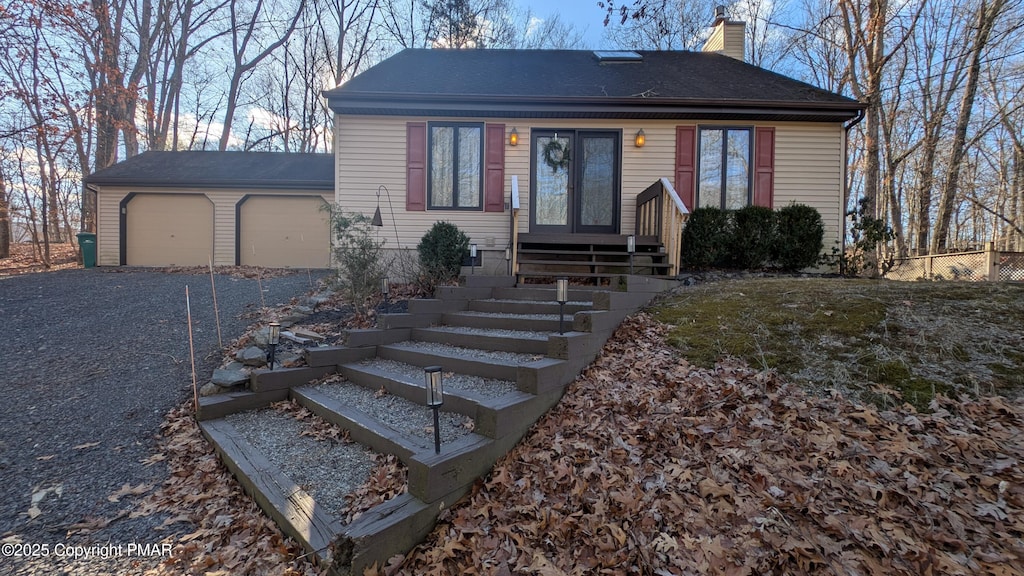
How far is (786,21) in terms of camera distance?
515 inches

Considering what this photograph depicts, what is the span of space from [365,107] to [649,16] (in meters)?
5.30

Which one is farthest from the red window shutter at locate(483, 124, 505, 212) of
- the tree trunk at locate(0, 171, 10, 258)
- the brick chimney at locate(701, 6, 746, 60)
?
the tree trunk at locate(0, 171, 10, 258)

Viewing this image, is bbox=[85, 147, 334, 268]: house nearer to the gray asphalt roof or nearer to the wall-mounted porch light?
the gray asphalt roof

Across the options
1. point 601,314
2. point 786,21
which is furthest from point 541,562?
point 786,21

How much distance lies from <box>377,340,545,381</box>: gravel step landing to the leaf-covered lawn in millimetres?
688

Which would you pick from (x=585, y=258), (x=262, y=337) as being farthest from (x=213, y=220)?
(x=585, y=258)

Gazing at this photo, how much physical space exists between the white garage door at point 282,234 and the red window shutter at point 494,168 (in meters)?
5.94

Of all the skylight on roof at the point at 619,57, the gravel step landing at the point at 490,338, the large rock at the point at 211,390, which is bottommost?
the large rock at the point at 211,390

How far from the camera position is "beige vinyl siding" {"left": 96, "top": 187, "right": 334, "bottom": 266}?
11.4 m

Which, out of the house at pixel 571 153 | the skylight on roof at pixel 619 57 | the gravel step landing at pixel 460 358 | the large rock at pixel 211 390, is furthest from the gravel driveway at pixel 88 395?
the skylight on roof at pixel 619 57

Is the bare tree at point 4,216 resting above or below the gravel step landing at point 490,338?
above

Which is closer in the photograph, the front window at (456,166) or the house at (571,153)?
the house at (571,153)

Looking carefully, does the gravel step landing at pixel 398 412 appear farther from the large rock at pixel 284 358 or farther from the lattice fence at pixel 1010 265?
the lattice fence at pixel 1010 265

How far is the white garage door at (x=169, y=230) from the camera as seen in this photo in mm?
11594
